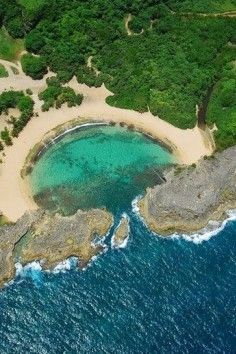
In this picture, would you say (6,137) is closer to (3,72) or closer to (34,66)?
(3,72)

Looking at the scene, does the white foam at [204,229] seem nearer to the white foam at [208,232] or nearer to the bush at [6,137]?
the white foam at [208,232]

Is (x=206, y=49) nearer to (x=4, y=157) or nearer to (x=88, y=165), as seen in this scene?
(x=88, y=165)

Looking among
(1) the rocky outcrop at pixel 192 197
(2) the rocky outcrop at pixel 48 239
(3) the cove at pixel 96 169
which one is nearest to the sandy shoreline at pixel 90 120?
(3) the cove at pixel 96 169

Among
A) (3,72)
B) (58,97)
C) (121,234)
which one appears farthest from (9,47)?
(121,234)

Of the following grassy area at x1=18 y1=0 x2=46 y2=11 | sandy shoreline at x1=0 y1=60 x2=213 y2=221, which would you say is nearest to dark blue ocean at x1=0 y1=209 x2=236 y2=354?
sandy shoreline at x1=0 y1=60 x2=213 y2=221

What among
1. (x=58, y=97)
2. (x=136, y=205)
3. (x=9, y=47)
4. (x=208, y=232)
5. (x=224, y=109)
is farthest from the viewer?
(x=9, y=47)

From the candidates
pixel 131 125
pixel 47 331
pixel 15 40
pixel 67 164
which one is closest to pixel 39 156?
pixel 67 164
